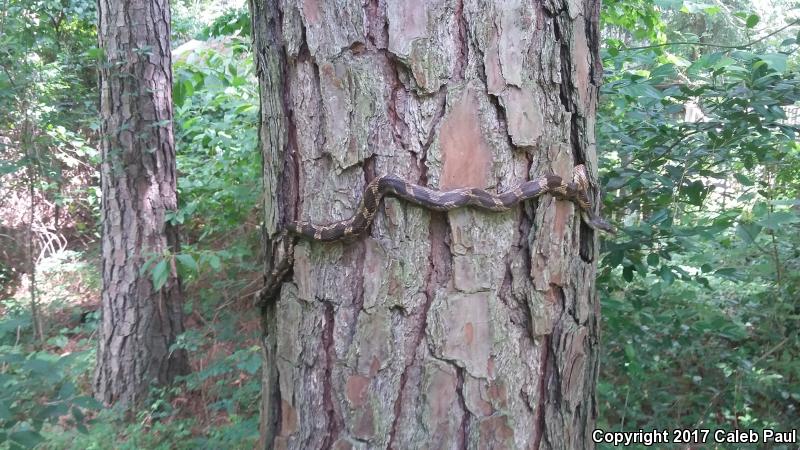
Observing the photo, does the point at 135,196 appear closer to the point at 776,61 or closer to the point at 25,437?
the point at 25,437

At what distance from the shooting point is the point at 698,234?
260cm

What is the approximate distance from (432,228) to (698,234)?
1698 mm

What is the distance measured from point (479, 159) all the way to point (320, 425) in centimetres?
92

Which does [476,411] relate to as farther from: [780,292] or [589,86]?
[780,292]

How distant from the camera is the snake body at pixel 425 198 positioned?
152 cm

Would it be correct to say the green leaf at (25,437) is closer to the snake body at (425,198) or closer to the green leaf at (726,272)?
the snake body at (425,198)

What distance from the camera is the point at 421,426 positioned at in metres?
1.52

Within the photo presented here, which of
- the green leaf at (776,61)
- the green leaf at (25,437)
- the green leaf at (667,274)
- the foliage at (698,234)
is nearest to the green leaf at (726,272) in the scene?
the foliage at (698,234)

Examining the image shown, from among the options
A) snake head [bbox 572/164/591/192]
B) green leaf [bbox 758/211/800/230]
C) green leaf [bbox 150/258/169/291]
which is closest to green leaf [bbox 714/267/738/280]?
green leaf [bbox 758/211/800/230]

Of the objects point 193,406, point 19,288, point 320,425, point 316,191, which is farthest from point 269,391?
→ point 19,288

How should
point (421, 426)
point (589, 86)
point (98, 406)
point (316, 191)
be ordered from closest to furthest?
point (421, 426), point (316, 191), point (589, 86), point (98, 406)

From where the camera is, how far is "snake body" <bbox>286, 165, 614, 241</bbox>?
60.0 inches

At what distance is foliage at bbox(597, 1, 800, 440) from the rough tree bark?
1.34 meters

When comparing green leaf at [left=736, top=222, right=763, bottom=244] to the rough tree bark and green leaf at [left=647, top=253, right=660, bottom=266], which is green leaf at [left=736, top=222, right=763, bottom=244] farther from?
the rough tree bark
